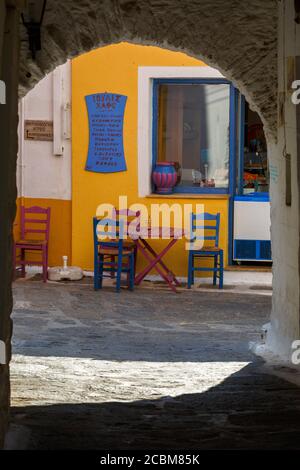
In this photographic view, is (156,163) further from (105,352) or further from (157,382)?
(157,382)

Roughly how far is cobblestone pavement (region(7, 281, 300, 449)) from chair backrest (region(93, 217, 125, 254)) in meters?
0.62

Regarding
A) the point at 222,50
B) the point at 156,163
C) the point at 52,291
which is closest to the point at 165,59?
the point at 156,163

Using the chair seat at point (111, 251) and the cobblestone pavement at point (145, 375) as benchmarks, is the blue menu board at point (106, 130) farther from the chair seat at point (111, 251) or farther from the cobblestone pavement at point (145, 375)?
the cobblestone pavement at point (145, 375)

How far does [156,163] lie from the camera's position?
1182cm

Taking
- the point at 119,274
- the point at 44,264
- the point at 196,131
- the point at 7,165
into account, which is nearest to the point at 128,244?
the point at 119,274

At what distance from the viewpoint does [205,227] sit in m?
11.5

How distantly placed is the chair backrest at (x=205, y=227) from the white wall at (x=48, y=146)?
1.70m

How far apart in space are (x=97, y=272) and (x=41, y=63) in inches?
188

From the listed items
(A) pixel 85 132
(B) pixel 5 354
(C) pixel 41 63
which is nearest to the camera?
(B) pixel 5 354

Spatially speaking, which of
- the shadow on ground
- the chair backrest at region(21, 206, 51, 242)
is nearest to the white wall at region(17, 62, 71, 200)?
the chair backrest at region(21, 206, 51, 242)

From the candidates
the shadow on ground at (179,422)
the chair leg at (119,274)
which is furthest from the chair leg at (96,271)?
the shadow on ground at (179,422)

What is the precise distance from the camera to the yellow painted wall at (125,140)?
1159 cm

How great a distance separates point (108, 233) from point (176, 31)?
Answer: 489 cm

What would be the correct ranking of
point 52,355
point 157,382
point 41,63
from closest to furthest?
point 157,382 < point 41,63 < point 52,355
